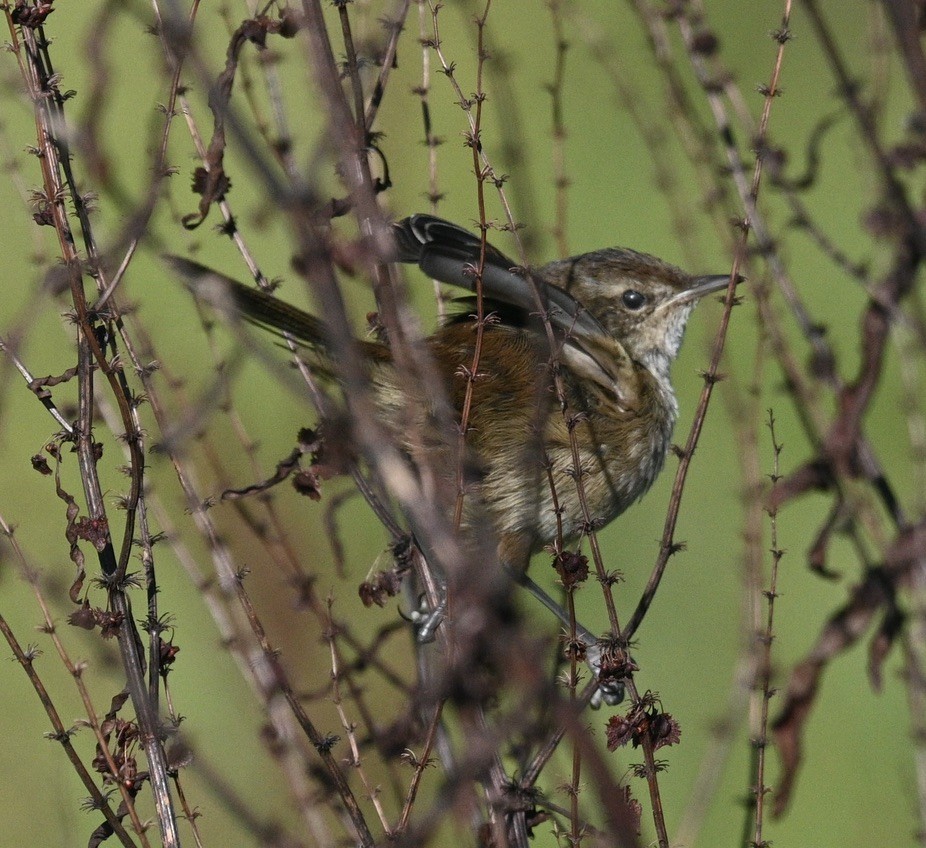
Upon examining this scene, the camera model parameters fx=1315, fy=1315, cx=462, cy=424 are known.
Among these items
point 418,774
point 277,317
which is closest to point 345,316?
point 418,774

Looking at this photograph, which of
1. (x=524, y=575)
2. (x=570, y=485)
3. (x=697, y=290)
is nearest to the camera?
(x=570, y=485)

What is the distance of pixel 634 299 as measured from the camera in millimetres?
3756

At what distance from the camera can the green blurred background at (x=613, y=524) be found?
3.87 meters

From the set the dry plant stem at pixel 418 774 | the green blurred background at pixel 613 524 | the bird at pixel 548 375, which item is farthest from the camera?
the green blurred background at pixel 613 524

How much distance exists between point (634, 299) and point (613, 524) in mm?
1151

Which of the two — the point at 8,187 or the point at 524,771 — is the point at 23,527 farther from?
the point at 524,771

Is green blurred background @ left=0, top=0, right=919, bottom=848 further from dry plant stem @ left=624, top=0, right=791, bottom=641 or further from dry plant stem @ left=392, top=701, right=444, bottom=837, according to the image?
dry plant stem @ left=392, top=701, right=444, bottom=837

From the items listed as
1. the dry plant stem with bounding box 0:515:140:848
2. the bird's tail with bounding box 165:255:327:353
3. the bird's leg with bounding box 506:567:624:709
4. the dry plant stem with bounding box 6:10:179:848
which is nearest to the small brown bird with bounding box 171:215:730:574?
the bird's tail with bounding box 165:255:327:353

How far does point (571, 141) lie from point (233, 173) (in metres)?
1.57

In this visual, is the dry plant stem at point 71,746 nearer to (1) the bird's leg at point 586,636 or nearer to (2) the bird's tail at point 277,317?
(2) the bird's tail at point 277,317

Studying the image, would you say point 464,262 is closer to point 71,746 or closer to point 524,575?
point 71,746

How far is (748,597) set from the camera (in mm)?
2611

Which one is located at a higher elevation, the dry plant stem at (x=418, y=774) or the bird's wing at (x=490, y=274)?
the bird's wing at (x=490, y=274)

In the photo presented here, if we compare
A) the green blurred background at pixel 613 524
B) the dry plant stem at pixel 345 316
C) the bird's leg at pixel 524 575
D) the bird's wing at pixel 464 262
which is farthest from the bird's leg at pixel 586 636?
the dry plant stem at pixel 345 316
